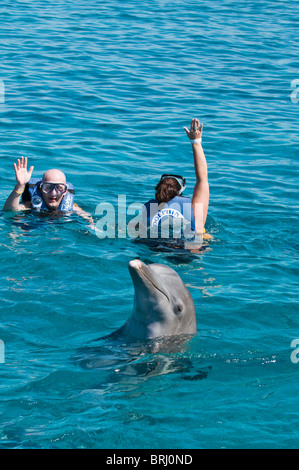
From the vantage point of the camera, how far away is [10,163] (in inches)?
495

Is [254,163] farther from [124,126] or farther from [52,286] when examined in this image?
[52,286]

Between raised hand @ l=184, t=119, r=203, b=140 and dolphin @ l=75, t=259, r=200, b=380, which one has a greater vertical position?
raised hand @ l=184, t=119, r=203, b=140

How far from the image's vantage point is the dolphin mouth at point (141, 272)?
5.62 meters

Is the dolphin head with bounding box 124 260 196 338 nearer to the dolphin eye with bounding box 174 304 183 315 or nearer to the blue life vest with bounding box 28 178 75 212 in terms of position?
the dolphin eye with bounding box 174 304 183 315

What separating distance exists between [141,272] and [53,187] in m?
4.86

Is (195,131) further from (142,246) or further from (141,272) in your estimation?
(141,272)

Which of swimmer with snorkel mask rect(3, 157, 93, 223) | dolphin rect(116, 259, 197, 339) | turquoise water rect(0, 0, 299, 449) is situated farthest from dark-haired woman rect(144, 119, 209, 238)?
dolphin rect(116, 259, 197, 339)

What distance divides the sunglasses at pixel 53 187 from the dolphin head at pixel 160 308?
4257 mm

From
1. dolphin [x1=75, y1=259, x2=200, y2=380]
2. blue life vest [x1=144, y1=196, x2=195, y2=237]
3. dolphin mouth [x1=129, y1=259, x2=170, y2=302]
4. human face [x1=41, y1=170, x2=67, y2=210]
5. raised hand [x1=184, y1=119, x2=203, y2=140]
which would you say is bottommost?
dolphin [x1=75, y1=259, x2=200, y2=380]

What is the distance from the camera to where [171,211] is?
31.1 feet

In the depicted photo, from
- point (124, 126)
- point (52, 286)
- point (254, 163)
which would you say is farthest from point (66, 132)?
point (52, 286)

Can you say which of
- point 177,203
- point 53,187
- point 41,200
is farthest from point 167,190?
point 41,200

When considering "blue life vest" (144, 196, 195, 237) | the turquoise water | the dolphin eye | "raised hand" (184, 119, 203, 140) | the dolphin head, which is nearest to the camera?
the turquoise water

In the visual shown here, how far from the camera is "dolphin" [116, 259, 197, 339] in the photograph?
599 centimetres
